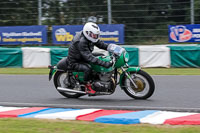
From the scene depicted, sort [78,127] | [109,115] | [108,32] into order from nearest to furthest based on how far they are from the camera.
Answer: [78,127] → [109,115] → [108,32]

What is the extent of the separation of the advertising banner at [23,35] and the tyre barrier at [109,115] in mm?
11044

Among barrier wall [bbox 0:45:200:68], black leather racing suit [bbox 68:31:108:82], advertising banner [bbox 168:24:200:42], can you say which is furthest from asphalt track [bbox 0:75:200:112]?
advertising banner [bbox 168:24:200:42]

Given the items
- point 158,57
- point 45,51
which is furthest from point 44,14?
point 158,57

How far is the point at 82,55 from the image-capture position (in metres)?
6.99

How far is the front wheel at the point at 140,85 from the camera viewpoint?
6.80m

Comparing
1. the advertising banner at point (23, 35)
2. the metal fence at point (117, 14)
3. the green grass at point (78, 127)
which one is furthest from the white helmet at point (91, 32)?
the advertising banner at point (23, 35)

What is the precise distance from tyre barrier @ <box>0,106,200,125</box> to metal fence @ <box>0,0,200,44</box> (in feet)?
35.3

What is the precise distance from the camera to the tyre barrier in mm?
5129

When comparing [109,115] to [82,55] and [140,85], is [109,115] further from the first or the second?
[82,55]

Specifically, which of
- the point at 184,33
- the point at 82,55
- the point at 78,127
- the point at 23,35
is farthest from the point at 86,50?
the point at 23,35

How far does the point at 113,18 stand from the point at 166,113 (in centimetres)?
1155

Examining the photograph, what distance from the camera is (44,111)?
6.15 m

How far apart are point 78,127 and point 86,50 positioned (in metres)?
2.40

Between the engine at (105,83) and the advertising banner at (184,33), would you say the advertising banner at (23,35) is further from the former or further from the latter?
the engine at (105,83)
